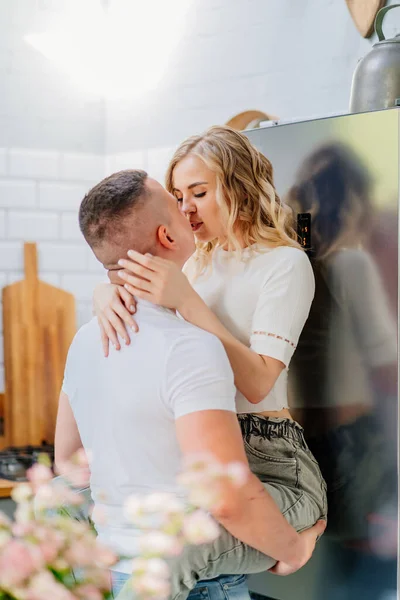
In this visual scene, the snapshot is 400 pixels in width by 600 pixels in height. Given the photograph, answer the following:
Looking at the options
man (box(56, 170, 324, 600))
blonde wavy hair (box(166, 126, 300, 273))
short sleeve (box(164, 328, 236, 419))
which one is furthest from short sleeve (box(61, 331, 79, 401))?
blonde wavy hair (box(166, 126, 300, 273))

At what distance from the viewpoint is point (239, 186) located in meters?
1.47

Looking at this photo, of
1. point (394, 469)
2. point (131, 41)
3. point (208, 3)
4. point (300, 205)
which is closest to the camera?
point (394, 469)

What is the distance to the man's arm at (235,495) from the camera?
0.98 m

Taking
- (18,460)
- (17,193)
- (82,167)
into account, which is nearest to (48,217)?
(17,193)

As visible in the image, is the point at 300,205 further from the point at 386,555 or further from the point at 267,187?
the point at 386,555

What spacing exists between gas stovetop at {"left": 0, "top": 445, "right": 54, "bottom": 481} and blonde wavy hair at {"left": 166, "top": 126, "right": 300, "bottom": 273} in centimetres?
127

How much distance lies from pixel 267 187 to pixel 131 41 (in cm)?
169

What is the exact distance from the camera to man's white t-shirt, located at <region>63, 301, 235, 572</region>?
1.01 meters

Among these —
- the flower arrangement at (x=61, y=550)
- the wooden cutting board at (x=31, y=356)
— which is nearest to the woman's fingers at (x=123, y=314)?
the flower arrangement at (x=61, y=550)

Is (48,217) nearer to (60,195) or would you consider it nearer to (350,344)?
(60,195)

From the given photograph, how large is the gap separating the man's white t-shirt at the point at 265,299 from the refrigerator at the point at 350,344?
0.43ft

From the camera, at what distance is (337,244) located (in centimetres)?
155

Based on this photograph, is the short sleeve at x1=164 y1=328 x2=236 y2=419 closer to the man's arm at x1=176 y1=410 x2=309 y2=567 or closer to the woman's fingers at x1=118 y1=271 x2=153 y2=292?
the man's arm at x1=176 y1=410 x2=309 y2=567

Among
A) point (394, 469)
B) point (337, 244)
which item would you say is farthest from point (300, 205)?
point (394, 469)
